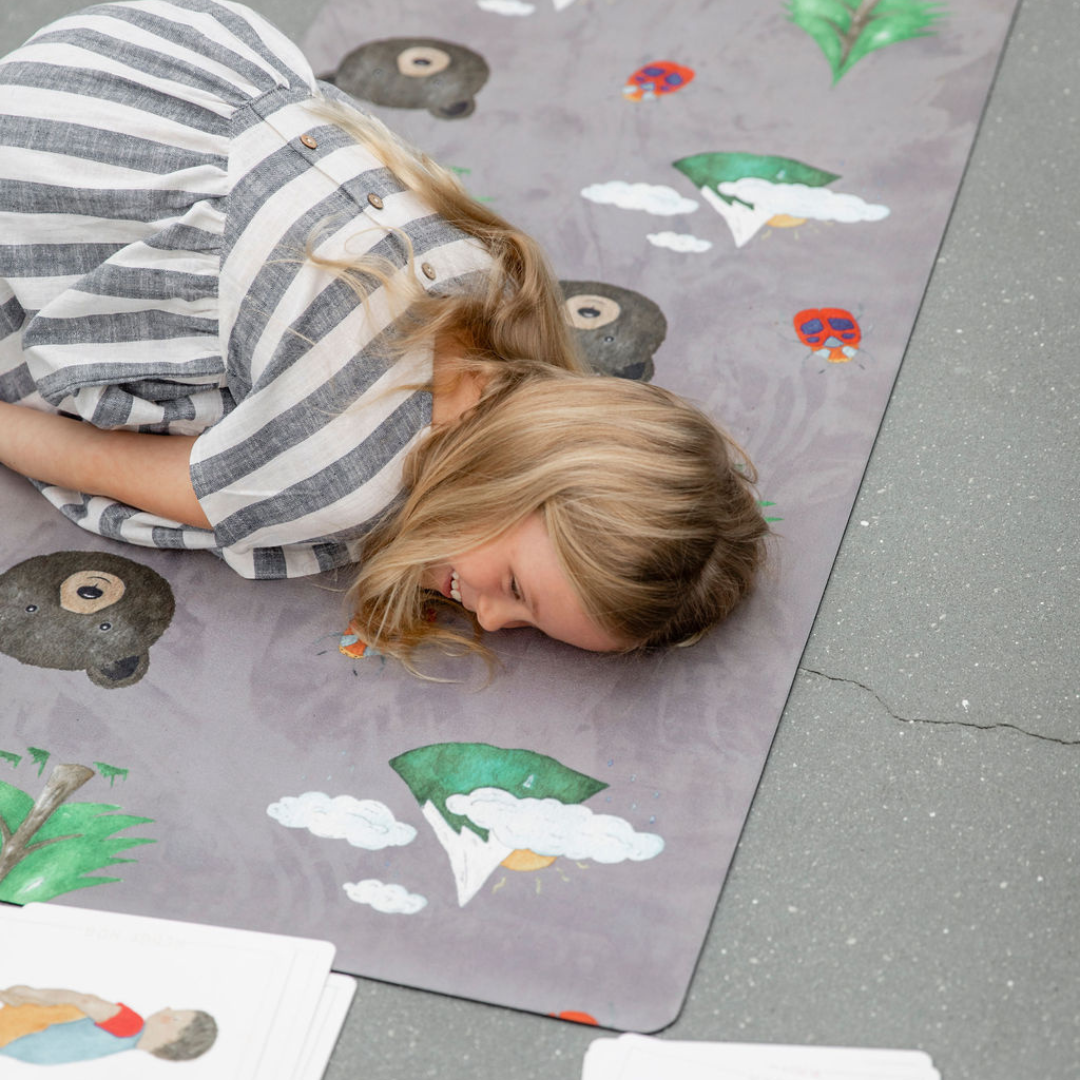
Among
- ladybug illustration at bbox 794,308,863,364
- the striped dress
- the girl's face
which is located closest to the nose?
the girl's face

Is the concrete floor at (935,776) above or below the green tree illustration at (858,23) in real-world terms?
below

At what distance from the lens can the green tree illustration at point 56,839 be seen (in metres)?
0.97

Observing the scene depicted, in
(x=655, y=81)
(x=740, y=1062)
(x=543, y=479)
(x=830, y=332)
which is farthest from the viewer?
(x=655, y=81)

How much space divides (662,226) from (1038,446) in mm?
472

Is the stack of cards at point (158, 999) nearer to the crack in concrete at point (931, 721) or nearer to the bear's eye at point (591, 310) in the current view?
the crack in concrete at point (931, 721)

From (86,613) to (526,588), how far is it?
411 millimetres

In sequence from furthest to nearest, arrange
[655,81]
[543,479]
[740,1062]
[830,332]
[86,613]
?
[655,81] < [830,332] < [86,613] < [543,479] < [740,1062]

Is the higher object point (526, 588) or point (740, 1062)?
point (526, 588)

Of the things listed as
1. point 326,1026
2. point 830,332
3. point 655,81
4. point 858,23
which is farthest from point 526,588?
point 858,23

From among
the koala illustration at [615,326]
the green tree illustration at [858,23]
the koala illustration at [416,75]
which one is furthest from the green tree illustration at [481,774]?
the green tree illustration at [858,23]

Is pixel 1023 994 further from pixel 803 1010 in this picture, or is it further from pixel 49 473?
pixel 49 473

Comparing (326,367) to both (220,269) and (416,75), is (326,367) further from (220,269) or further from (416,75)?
(416,75)

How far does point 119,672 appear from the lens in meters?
1.08

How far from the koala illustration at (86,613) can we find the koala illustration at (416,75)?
2.37 ft
